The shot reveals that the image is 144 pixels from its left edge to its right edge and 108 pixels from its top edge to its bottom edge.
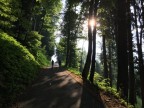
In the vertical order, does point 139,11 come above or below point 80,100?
above

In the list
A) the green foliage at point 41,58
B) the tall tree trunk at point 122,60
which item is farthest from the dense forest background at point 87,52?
the green foliage at point 41,58

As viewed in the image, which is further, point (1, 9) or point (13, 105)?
point (1, 9)

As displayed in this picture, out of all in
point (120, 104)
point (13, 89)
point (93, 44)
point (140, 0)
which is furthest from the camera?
point (140, 0)

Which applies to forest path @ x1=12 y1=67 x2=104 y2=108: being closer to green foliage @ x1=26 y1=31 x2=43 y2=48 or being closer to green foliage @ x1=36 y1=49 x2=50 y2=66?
green foliage @ x1=26 y1=31 x2=43 y2=48

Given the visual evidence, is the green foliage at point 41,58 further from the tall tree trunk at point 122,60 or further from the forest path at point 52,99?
the forest path at point 52,99

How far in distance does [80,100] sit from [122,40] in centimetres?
530

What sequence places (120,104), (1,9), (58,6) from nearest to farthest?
(1,9) → (120,104) → (58,6)

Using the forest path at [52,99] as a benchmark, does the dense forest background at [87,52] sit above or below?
above

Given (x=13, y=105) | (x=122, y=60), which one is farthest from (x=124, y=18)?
(x=13, y=105)

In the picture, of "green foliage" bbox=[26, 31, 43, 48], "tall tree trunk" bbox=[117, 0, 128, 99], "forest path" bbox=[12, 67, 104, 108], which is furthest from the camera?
"green foliage" bbox=[26, 31, 43, 48]

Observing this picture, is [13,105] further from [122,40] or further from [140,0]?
[140,0]

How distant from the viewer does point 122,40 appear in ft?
49.2

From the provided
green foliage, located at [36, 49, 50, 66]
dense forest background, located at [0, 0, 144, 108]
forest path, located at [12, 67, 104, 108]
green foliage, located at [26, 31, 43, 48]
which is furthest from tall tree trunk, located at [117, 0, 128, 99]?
green foliage, located at [36, 49, 50, 66]

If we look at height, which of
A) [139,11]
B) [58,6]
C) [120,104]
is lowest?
[120,104]
